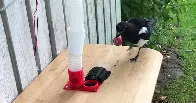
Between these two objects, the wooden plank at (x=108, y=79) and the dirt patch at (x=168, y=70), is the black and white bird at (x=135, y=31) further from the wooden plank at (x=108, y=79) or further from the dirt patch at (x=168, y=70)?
the dirt patch at (x=168, y=70)

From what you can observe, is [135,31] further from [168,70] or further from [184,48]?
[184,48]

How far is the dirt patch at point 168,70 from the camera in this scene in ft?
10.9

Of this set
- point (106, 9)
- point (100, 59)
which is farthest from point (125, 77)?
point (106, 9)

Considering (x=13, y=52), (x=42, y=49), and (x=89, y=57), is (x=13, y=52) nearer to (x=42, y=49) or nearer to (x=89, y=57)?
(x=42, y=49)

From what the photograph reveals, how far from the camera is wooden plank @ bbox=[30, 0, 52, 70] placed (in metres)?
1.80

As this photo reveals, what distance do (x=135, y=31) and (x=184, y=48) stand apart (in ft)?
6.51

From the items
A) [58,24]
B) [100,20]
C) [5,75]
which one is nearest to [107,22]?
[100,20]

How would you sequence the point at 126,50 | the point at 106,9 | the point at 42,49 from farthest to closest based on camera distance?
the point at 106,9 → the point at 126,50 → the point at 42,49

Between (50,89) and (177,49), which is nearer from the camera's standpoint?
(50,89)

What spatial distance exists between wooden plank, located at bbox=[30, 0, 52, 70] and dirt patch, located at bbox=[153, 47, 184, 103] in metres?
1.47

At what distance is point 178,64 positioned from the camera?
362 cm

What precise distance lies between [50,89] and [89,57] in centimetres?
36

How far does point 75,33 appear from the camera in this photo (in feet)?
5.07

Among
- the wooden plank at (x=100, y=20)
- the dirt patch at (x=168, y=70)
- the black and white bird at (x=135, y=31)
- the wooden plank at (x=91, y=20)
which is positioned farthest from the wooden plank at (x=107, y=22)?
the black and white bird at (x=135, y=31)
